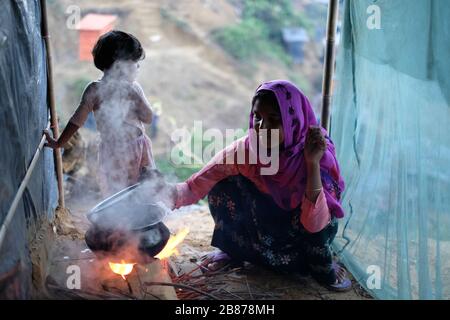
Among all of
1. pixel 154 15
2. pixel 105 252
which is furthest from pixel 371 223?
pixel 154 15

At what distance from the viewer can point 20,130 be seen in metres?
2.61

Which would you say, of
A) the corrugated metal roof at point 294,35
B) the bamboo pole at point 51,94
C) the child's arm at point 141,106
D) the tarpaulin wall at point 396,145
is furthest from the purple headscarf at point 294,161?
the corrugated metal roof at point 294,35

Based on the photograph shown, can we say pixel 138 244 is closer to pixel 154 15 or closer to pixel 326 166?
pixel 326 166

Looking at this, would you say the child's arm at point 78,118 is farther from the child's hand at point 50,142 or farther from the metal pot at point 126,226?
the metal pot at point 126,226

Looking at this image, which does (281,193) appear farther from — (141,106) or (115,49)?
(115,49)

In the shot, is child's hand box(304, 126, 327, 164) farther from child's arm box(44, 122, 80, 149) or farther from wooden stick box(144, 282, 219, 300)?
child's arm box(44, 122, 80, 149)

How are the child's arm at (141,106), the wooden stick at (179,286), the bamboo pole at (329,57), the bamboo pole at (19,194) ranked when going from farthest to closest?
1. the bamboo pole at (329,57)
2. the child's arm at (141,106)
3. the wooden stick at (179,286)
4. the bamboo pole at (19,194)

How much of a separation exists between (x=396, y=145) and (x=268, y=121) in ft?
2.66

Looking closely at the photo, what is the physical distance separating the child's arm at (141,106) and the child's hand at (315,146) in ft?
4.11

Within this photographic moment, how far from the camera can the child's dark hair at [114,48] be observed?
127 inches

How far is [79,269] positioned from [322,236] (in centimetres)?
159

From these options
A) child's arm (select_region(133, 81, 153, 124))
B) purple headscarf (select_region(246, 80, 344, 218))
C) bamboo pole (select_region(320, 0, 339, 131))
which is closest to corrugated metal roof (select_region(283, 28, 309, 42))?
bamboo pole (select_region(320, 0, 339, 131))

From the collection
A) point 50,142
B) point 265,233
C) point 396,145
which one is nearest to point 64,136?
point 50,142
